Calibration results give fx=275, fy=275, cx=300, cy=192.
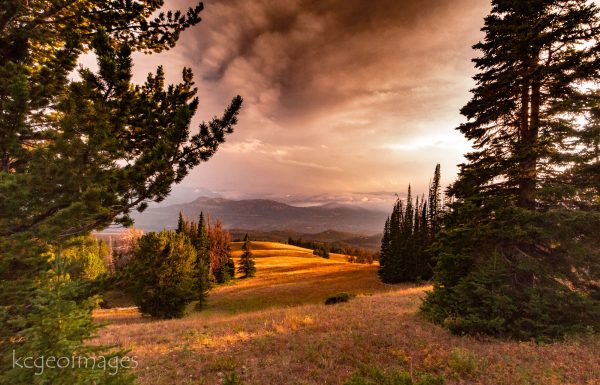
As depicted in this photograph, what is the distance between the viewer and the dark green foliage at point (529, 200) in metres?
11.0

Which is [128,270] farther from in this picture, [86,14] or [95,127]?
[86,14]

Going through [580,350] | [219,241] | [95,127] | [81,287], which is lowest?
[219,241]

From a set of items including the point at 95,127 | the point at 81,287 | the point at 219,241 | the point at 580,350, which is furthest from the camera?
the point at 219,241

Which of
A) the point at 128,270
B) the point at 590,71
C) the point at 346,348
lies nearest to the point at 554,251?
the point at 590,71

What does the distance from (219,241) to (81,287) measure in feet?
209

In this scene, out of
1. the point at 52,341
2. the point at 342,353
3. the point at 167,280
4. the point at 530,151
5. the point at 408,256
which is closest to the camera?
the point at 52,341

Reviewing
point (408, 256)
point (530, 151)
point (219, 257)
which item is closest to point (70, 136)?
point (530, 151)

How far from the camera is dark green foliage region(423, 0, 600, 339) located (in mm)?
11039

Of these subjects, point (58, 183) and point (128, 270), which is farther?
point (128, 270)

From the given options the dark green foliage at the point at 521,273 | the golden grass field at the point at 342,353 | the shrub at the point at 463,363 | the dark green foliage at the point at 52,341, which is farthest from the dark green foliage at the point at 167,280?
the shrub at the point at 463,363

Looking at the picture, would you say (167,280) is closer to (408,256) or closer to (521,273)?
(521,273)

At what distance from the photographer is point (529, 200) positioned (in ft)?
41.0

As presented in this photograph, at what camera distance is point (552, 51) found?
1256 cm

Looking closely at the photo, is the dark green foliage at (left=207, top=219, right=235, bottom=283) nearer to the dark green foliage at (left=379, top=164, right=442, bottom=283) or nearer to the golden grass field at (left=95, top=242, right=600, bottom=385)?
the dark green foliage at (left=379, top=164, right=442, bottom=283)
